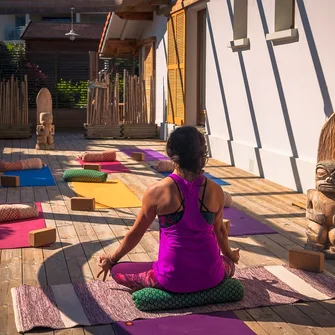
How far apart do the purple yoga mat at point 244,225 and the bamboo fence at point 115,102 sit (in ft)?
26.3

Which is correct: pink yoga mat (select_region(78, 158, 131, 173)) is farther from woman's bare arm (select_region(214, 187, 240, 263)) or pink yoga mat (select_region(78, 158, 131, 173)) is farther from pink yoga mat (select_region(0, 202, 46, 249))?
woman's bare arm (select_region(214, 187, 240, 263))

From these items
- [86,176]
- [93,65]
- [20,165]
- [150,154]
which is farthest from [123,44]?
[86,176]

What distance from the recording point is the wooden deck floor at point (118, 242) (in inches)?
136

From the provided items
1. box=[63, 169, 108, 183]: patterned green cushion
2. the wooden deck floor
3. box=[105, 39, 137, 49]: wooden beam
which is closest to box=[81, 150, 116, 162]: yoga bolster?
the wooden deck floor

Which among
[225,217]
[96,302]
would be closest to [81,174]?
[225,217]

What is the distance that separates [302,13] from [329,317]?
15.5 feet

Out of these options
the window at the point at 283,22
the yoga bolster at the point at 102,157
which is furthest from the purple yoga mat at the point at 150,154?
the window at the point at 283,22

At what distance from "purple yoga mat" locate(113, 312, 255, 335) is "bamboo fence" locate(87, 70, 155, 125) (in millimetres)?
10524

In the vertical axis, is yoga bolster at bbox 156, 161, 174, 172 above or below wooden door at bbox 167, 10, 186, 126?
below

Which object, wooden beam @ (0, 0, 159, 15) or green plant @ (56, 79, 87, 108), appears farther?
green plant @ (56, 79, 87, 108)

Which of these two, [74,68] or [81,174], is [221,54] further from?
[74,68]

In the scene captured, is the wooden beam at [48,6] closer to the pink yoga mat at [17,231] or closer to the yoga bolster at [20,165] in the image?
the yoga bolster at [20,165]

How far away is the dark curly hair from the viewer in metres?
3.52

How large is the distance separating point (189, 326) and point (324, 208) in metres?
1.65
